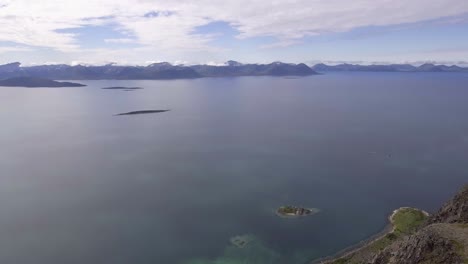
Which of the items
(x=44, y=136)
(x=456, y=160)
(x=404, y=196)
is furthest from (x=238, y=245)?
(x=44, y=136)

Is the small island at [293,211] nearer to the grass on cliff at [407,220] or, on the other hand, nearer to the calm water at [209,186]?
the calm water at [209,186]

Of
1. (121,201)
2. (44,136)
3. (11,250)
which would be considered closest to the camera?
(11,250)

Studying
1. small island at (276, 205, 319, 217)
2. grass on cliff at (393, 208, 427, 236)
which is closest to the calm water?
small island at (276, 205, 319, 217)

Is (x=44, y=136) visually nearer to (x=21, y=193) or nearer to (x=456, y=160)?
(x=21, y=193)

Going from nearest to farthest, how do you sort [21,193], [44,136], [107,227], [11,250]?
[11,250], [107,227], [21,193], [44,136]

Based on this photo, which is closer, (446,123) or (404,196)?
(404,196)

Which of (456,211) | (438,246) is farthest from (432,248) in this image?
(456,211)

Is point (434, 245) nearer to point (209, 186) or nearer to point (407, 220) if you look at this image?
point (407, 220)

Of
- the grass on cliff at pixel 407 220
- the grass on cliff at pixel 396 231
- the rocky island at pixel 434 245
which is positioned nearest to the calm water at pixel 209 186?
the grass on cliff at pixel 407 220
